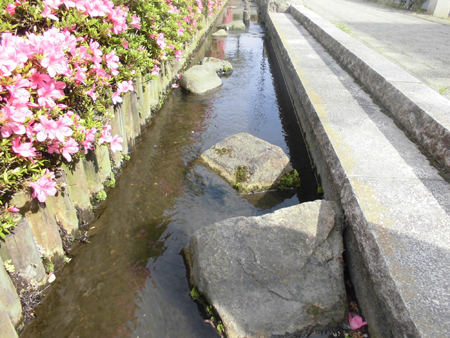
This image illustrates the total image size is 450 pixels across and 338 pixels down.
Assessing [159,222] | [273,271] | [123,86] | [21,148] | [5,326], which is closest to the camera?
[5,326]

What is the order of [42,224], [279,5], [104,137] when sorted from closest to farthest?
[42,224]
[104,137]
[279,5]

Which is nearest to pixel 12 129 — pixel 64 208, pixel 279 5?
pixel 64 208

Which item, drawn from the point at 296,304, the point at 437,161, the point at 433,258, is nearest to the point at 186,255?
the point at 296,304

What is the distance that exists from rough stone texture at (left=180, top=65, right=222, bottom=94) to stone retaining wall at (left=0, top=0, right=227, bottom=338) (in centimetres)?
299

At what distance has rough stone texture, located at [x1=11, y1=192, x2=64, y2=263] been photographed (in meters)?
2.79

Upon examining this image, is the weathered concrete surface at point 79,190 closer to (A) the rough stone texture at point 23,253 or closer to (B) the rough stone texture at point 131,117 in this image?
(A) the rough stone texture at point 23,253

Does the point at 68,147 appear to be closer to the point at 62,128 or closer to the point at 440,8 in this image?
the point at 62,128

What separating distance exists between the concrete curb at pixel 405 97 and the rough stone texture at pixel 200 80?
3.15m

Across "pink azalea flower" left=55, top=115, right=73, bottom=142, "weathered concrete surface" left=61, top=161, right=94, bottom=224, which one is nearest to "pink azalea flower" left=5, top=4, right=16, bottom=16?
"pink azalea flower" left=55, top=115, right=73, bottom=142

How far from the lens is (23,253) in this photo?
9.05 ft

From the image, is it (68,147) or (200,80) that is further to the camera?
(200,80)

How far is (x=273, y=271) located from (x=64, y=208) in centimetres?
224

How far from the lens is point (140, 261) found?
359 cm

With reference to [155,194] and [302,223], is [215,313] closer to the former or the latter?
[302,223]
